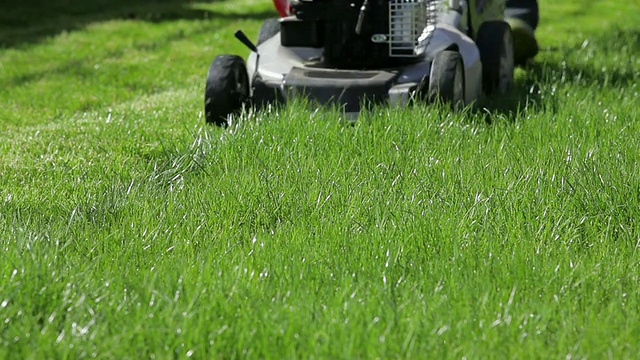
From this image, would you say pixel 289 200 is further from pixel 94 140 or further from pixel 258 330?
pixel 94 140

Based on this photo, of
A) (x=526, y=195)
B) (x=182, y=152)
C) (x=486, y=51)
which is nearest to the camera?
(x=526, y=195)

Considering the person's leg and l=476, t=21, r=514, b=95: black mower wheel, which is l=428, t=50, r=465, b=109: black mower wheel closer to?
l=476, t=21, r=514, b=95: black mower wheel

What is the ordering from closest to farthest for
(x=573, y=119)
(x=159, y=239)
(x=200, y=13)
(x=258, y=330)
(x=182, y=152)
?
1. (x=258, y=330)
2. (x=159, y=239)
3. (x=182, y=152)
4. (x=573, y=119)
5. (x=200, y=13)

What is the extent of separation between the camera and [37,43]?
24.2 ft

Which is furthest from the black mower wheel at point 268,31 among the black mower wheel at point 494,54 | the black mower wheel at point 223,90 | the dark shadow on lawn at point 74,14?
the dark shadow on lawn at point 74,14

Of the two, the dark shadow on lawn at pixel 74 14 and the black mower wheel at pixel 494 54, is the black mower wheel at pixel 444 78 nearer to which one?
the black mower wheel at pixel 494 54

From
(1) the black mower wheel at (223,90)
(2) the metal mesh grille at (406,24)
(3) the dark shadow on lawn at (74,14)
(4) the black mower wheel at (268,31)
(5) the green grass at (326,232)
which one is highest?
(2) the metal mesh grille at (406,24)

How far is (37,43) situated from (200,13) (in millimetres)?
2066

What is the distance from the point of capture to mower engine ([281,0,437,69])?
439cm

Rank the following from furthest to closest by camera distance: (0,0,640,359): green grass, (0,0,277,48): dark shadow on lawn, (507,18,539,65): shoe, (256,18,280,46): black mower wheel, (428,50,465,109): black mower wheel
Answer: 1. (0,0,277,48): dark shadow on lawn
2. (507,18,539,65): shoe
3. (256,18,280,46): black mower wheel
4. (428,50,465,109): black mower wheel
5. (0,0,640,359): green grass

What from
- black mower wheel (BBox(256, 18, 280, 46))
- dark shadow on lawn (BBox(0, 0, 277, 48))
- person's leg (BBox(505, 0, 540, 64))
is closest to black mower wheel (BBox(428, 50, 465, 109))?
black mower wheel (BBox(256, 18, 280, 46))

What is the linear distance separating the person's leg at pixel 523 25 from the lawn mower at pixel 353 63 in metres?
1.63

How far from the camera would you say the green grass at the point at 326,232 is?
84.7 inches

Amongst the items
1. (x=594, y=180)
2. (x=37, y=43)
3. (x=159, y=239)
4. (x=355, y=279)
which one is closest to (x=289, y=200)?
(x=159, y=239)
